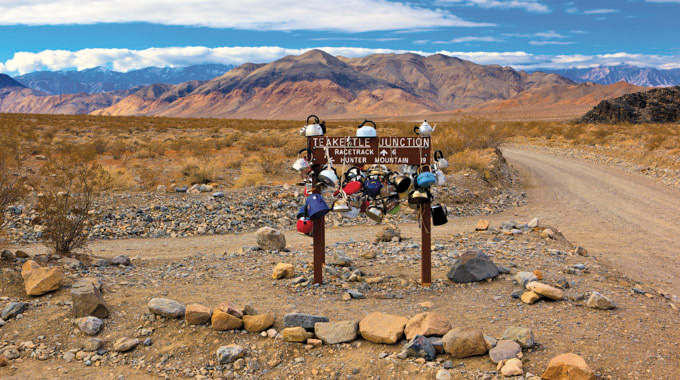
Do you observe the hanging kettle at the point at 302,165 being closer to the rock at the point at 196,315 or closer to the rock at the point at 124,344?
the rock at the point at 196,315

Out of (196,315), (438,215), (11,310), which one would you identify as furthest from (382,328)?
A: (11,310)

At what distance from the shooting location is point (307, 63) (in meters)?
185

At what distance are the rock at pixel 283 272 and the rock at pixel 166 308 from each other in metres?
1.69

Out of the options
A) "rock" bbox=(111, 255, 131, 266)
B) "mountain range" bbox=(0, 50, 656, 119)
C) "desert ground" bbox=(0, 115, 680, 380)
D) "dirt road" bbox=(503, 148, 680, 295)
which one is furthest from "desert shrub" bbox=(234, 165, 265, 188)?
"mountain range" bbox=(0, 50, 656, 119)

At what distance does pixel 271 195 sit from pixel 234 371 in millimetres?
9425

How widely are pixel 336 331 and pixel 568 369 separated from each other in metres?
2.02

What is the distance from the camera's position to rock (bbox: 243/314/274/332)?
486 centimetres

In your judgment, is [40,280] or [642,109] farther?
[642,109]

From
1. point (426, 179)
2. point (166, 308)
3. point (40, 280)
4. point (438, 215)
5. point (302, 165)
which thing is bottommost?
point (166, 308)

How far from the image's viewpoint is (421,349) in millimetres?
4273

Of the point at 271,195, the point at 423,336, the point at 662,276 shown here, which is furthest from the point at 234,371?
the point at 271,195

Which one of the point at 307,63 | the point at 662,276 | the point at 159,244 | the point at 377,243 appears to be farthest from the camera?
the point at 307,63

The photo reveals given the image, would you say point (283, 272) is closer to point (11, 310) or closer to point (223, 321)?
point (223, 321)

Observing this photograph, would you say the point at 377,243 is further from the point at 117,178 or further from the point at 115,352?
the point at 117,178
